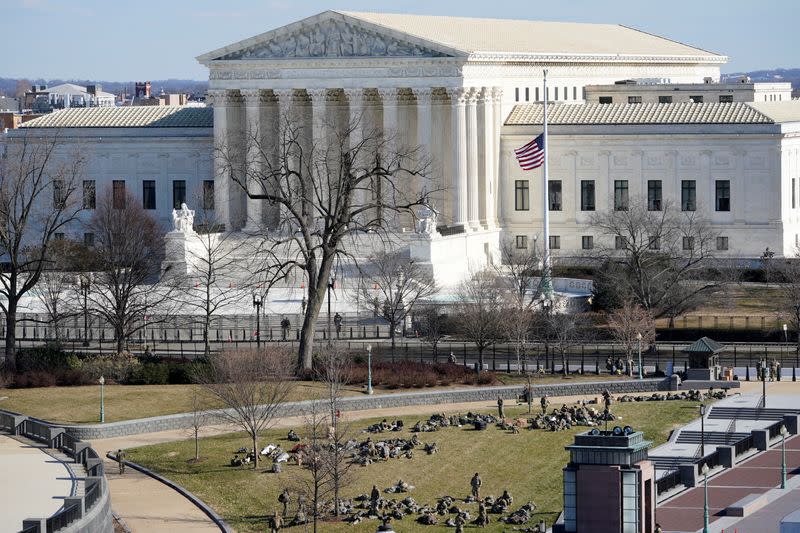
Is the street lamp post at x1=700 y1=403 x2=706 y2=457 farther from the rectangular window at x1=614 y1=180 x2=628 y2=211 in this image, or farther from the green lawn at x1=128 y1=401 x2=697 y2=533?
the rectangular window at x1=614 y1=180 x2=628 y2=211

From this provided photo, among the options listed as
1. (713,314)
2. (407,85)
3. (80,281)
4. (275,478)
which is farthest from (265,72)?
(275,478)

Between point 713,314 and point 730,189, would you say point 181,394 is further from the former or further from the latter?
point 730,189

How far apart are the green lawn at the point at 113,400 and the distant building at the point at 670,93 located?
5358 centimetres

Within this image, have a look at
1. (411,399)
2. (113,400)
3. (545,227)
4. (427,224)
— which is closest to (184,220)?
(427,224)

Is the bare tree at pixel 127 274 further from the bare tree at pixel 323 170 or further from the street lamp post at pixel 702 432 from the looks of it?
the street lamp post at pixel 702 432

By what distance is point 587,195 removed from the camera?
14562cm

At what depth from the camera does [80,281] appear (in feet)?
405

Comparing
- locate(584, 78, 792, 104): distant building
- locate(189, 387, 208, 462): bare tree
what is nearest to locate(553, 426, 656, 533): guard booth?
locate(189, 387, 208, 462): bare tree

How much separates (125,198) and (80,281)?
2667cm

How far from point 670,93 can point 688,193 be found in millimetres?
14718

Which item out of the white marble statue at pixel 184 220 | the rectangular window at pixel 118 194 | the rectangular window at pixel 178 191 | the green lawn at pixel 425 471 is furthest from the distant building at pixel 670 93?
the green lawn at pixel 425 471

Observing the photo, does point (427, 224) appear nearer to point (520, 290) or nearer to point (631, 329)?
point (520, 290)

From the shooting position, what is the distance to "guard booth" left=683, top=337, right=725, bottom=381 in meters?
106

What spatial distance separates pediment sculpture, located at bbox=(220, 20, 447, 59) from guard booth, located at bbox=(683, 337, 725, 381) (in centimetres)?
3768
